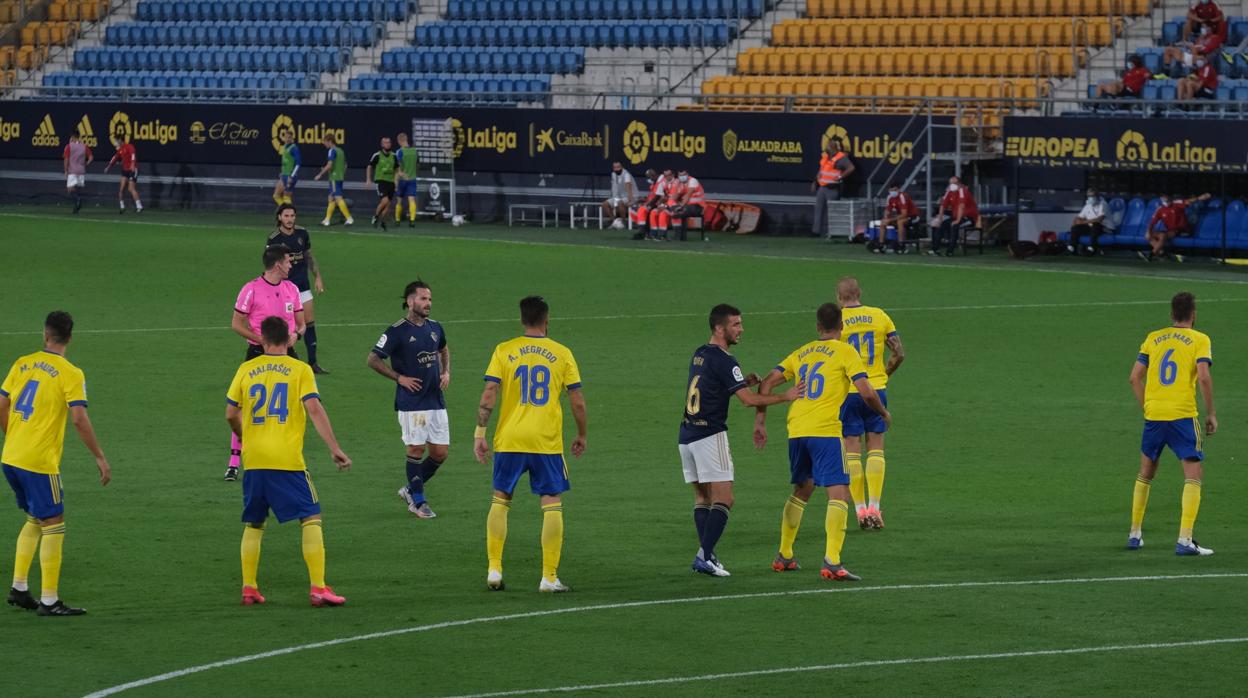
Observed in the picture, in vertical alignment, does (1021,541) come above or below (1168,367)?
below

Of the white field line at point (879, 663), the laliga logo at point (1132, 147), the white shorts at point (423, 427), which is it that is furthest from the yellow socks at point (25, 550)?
the laliga logo at point (1132, 147)

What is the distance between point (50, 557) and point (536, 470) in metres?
3.11

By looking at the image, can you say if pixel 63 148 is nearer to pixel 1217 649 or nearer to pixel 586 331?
pixel 586 331

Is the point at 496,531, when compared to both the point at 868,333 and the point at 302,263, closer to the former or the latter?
the point at 868,333

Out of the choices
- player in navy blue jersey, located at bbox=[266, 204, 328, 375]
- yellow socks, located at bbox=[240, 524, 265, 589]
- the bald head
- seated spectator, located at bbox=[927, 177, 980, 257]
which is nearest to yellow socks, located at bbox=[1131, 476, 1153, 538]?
the bald head

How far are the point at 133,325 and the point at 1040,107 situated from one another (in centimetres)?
2037

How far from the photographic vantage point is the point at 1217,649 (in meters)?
11.2

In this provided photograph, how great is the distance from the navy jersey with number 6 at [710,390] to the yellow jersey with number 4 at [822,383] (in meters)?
0.39

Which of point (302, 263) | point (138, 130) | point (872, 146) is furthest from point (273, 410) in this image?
point (138, 130)

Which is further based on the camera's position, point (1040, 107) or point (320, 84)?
point (320, 84)

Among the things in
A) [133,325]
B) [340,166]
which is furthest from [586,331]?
[340,166]

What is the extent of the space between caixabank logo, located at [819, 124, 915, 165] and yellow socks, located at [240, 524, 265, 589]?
1155 inches

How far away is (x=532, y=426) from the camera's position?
42.0ft

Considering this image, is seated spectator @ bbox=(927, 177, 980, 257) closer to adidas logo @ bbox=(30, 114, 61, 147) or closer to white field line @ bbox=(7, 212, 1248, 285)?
white field line @ bbox=(7, 212, 1248, 285)
